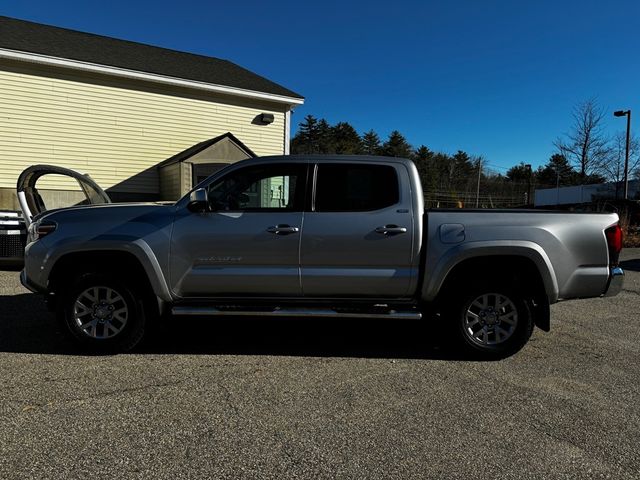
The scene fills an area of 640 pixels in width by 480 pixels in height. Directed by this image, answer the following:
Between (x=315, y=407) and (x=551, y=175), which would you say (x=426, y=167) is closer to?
(x=551, y=175)

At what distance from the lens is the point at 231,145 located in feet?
49.0

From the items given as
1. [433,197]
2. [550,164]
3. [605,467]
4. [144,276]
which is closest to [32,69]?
[144,276]

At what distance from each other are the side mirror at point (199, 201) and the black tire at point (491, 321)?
100 inches

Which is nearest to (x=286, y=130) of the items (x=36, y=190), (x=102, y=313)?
(x=36, y=190)

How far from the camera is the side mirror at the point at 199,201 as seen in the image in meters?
4.40

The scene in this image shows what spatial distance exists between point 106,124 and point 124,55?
117 inches

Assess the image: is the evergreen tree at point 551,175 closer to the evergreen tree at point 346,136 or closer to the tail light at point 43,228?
the evergreen tree at point 346,136

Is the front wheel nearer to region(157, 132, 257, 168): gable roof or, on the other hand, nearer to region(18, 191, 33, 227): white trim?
region(18, 191, 33, 227): white trim

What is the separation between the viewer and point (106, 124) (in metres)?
14.7

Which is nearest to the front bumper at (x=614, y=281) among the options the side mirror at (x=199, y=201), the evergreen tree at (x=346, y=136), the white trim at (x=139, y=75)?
the side mirror at (x=199, y=201)

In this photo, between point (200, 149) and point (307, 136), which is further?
A: point (307, 136)

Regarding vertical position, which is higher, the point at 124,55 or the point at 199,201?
the point at 124,55

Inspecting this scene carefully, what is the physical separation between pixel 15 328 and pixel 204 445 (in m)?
3.78

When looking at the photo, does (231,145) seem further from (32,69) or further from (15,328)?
(15,328)
